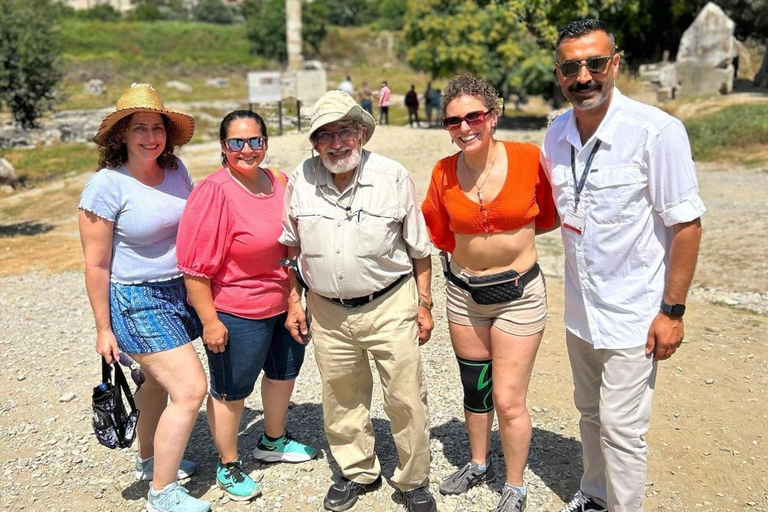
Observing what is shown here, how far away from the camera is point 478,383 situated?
3.39 meters

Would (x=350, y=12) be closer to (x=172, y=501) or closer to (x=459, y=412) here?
(x=459, y=412)

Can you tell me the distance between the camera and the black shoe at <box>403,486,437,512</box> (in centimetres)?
344

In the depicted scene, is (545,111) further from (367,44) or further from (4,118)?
(367,44)

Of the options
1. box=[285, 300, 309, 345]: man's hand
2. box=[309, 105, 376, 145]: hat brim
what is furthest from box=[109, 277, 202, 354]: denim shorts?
box=[309, 105, 376, 145]: hat brim

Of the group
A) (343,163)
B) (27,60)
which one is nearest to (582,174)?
(343,163)

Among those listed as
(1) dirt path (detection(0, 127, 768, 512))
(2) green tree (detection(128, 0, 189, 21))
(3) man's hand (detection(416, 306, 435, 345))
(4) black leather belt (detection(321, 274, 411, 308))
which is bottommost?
(1) dirt path (detection(0, 127, 768, 512))

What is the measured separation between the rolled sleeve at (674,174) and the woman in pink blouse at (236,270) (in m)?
1.76

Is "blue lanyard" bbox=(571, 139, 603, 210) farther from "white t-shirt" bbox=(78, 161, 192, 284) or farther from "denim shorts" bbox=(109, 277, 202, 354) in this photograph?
"denim shorts" bbox=(109, 277, 202, 354)

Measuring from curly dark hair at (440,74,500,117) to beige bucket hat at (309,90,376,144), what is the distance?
0.39m

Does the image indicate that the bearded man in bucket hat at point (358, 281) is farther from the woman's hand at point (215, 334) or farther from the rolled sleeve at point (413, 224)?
the woman's hand at point (215, 334)

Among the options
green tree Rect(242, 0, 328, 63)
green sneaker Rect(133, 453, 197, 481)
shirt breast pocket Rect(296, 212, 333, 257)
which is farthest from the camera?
green tree Rect(242, 0, 328, 63)

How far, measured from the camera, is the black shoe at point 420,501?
3441mm

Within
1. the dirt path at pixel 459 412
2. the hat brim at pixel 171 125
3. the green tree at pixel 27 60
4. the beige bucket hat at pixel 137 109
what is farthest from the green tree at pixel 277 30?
the beige bucket hat at pixel 137 109

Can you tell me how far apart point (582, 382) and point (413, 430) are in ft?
2.82
